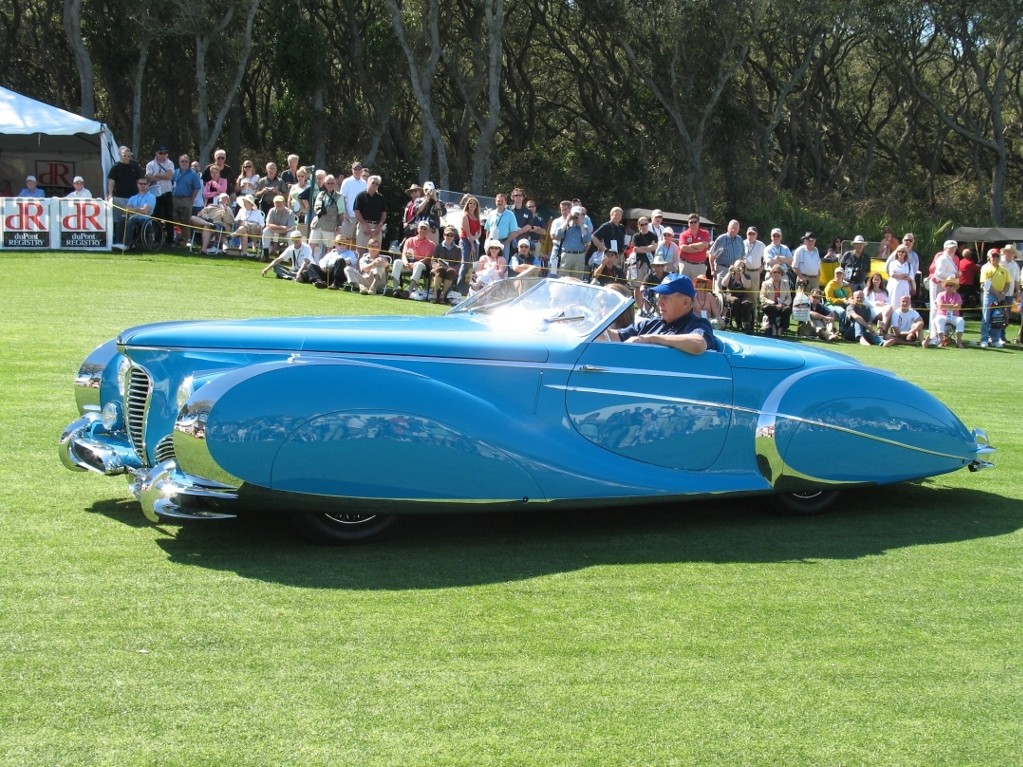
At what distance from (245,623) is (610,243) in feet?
50.6

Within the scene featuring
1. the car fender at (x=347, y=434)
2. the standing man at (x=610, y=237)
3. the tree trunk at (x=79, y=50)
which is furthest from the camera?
the tree trunk at (x=79, y=50)

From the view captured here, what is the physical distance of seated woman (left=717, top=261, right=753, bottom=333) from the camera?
1922cm

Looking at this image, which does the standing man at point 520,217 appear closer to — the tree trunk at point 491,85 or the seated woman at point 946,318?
the seated woman at point 946,318

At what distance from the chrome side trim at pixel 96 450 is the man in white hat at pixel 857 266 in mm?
17124

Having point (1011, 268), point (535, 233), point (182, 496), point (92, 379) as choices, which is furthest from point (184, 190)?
point (182, 496)

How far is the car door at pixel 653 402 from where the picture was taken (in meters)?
6.59

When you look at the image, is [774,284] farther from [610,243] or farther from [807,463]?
[807,463]

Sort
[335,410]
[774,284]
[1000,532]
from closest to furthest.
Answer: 1. [335,410]
2. [1000,532]
3. [774,284]

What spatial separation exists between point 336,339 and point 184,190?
17.3 m

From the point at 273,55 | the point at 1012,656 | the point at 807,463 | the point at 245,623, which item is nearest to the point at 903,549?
the point at 807,463

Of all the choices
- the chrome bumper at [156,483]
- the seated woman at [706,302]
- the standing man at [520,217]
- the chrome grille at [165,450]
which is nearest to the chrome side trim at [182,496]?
the chrome bumper at [156,483]

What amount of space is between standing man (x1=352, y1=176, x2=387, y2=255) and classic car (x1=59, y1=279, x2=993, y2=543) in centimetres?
1273

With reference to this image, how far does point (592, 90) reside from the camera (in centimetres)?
4516

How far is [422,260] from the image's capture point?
64.0 ft
